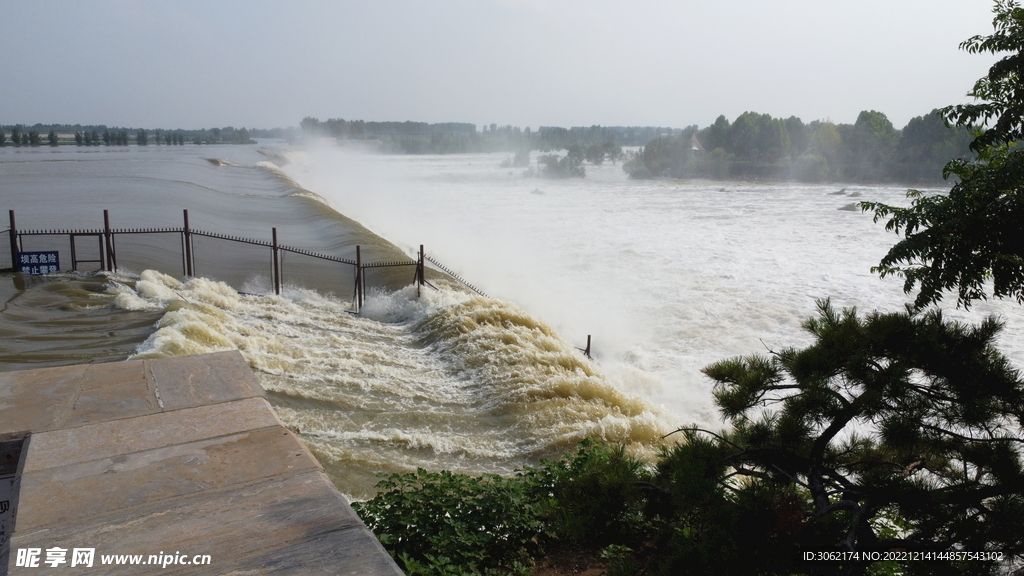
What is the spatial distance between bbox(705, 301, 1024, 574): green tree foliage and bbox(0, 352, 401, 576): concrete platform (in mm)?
1903

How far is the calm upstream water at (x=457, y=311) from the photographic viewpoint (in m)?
9.56

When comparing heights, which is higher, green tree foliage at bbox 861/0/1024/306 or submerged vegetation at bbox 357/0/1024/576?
green tree foliage at bbox 861/0/1024/306

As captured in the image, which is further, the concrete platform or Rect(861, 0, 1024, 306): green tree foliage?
Rect(861, 0, 1024, 306): green tree foliage

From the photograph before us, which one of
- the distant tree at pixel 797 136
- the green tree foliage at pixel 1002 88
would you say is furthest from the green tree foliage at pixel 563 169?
the green tree foliage at pixel 1002 88

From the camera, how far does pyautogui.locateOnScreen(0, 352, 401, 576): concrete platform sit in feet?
10.7

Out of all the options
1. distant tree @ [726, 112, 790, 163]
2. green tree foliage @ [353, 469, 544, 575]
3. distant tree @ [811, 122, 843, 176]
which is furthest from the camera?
distant tree @ [726, 112, 790, 163]

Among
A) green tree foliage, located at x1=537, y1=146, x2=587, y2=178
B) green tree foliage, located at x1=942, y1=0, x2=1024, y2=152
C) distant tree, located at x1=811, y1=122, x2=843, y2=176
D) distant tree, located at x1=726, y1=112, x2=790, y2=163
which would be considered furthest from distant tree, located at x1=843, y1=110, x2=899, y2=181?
green tree foliage, located at x1=942, y1=0, x2=1024, y2=152

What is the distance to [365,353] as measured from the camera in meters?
12.1

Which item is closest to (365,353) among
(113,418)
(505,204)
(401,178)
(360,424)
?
(360,424)

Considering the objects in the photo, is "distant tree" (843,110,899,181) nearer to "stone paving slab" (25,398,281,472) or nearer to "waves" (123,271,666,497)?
"waves" (123,271,666,497)

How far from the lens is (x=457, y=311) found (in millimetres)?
13891

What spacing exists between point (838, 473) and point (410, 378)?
26.9 ft

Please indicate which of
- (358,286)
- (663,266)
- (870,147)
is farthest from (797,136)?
(358,286)

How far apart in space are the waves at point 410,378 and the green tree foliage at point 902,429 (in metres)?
4.79
